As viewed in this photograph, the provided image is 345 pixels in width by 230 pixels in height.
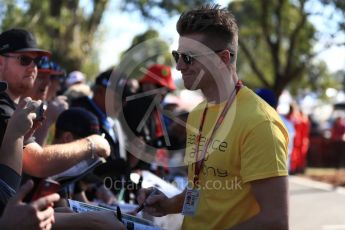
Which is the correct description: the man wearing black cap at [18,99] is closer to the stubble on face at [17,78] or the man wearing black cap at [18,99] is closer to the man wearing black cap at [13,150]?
the stubble on face at [17,78]

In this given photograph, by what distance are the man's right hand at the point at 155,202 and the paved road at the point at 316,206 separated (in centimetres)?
630

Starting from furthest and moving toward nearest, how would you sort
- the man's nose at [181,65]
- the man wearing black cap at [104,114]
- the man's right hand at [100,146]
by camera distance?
the man wearing black cap at [104,114] < the man's right hand at [100,146] < the man's nose at [181,65]

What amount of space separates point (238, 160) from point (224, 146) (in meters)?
0.09

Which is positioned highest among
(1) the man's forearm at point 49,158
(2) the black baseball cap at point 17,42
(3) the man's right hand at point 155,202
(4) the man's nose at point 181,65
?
(2) the black baseball cap at point 17,42

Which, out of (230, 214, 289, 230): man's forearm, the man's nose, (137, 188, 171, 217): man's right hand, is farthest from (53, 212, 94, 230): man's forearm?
the man's nose

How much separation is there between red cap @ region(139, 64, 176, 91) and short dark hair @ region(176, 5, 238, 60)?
4.59 metres

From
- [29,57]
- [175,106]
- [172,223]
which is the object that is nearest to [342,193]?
[175,106]

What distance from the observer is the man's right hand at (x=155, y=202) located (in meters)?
3.14

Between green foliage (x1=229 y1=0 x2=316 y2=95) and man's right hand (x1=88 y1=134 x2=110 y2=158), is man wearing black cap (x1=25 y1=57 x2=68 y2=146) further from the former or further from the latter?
green foliage (x1=229 y1=0 x2=316 y2=95)

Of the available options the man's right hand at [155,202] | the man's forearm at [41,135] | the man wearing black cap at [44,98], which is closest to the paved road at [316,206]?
the man wearing black cap at [44,98]

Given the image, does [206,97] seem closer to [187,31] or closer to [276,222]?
[187,31]

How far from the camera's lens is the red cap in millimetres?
7557

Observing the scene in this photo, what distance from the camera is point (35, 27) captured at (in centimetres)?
1803

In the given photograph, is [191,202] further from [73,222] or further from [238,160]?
[73,222]
